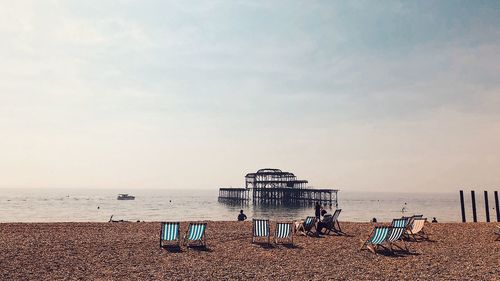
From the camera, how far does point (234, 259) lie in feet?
27.4

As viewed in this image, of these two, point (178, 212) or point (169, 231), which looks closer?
point (169, 231)

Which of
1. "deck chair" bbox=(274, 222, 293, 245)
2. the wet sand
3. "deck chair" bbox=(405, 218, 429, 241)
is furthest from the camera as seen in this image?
"deck chair" bbox=(405, 218, 429, 241)

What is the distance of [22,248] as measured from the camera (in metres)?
9.32

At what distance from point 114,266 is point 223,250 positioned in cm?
285

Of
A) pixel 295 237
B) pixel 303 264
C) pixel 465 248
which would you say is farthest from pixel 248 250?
pixel 465 248

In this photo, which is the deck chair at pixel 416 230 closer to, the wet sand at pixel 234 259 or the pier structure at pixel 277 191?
the wet sand at pixel 234 259

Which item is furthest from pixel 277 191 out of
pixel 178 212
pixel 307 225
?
pixel 307 225

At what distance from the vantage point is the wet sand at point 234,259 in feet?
22.3

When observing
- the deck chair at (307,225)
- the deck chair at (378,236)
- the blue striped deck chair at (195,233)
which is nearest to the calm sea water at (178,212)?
the deck chair at (307,225)

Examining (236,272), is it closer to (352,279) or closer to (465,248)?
(352,279)

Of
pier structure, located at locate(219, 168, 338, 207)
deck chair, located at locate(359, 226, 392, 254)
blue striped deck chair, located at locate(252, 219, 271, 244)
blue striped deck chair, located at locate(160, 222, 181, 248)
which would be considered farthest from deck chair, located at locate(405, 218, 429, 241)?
pier structure, located at locate(219, 168, 338, 207)

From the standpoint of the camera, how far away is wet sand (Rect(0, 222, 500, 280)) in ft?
22.3

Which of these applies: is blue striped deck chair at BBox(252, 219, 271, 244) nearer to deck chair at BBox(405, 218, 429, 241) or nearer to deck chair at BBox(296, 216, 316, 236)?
deck chair at BBox(296, 216, 316, 236)

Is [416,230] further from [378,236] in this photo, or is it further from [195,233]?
[195,233]
